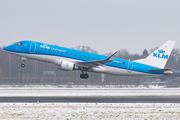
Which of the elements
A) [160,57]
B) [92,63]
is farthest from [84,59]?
[160,57]

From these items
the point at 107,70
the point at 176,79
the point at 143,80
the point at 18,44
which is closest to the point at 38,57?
the point at 18,44

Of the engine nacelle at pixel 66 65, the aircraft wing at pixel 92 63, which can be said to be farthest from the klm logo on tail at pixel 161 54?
the engine nacelle at pixel 66 65

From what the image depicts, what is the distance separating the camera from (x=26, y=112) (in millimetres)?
15766

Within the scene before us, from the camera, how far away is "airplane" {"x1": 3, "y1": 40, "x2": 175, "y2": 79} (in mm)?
35375

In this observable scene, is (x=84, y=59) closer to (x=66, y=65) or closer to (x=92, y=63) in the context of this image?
(x=92, y=63)

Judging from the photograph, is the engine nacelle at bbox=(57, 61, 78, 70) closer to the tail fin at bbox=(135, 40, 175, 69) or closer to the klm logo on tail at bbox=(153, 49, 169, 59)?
the tail fin at bbox=(135, 40, 175, 69)

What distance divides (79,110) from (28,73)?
1942 inches

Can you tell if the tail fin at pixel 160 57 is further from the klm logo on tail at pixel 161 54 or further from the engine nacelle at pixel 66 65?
the engine nacelle at pixel 66 65

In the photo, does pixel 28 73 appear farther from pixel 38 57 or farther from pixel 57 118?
pixel 57 118

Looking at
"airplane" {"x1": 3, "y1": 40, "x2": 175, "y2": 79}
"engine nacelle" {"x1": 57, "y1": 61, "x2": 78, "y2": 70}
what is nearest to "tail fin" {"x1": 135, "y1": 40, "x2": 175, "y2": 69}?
"airplane" {"x1": 3, "y1": 40, "x2": 175, "y2": 79}

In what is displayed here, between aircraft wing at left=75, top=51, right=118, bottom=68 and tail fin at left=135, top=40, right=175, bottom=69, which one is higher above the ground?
tail fin at left=135, top=40, right=175, bottom=69

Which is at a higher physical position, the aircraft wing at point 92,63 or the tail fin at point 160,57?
the tail fin at point 160,57

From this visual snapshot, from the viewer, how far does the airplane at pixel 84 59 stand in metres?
35.4

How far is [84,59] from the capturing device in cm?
3691
